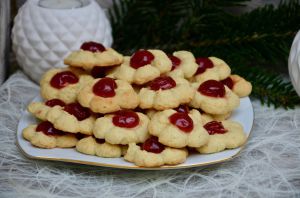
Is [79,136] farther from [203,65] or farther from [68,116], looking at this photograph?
[203,65]

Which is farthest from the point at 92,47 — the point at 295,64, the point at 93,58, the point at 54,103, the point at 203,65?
the point at 295,64

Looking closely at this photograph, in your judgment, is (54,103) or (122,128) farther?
(54,103)

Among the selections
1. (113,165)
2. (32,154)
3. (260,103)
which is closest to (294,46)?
(260,103)

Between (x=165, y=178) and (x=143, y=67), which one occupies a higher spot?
(x=143, y=67)

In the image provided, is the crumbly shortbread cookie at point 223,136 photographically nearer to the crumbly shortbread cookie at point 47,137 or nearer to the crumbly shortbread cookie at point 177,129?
the crumbly shortbread cookie at point 177,129

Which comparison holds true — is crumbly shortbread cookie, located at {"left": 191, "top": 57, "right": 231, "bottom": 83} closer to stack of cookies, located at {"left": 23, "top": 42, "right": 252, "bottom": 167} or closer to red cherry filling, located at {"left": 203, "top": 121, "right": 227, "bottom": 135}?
stack of cookies, located at {"left": 23, "top": 42, "right": 252, "bottom": 167}

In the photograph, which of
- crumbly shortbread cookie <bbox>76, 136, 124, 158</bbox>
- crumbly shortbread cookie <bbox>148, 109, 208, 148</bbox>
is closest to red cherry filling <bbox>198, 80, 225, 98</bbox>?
crumbly shortbread cookie <bbox>148, 109, 208, 148</bbox>
